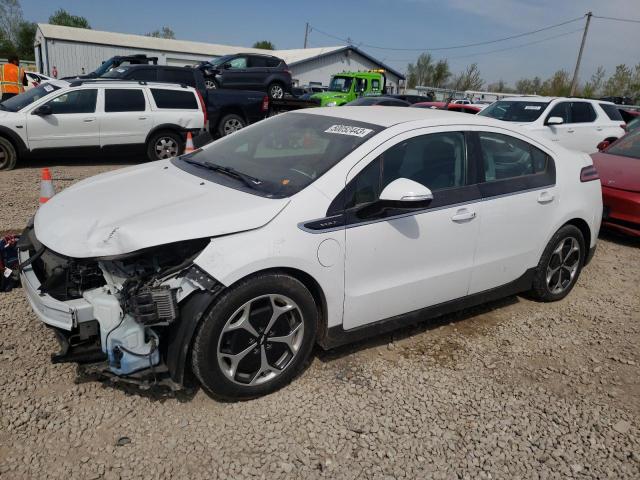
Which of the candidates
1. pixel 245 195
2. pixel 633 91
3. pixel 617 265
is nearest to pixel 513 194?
pixel 245 195

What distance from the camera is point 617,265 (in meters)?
5.71

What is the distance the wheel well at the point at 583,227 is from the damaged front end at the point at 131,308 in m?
3.32

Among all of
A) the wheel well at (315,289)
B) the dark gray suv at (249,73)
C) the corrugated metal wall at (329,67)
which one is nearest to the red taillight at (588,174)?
the wheel well at (315,289)

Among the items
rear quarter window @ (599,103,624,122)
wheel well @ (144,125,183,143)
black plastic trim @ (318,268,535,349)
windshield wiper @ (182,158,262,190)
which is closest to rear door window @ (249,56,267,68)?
wheel well @ (144,125,183,143)

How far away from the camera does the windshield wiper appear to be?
319cm

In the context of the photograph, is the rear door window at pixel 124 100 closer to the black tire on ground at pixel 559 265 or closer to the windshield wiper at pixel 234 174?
the windshield wiper at pixel 234 174

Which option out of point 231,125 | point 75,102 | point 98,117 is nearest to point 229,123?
point 231,125

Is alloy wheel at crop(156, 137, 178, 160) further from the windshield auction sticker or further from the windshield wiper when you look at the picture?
the windshield auction sticker

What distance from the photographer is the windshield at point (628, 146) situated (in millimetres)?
7070

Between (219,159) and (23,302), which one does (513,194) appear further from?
(23,302)

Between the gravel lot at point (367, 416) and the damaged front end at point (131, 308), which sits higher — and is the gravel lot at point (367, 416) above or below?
below

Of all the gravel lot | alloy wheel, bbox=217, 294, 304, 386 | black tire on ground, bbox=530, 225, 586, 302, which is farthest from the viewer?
black tire on ground, bbox=530, 225, 586, 302

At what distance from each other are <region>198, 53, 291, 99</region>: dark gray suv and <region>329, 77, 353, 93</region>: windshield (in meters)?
2.20

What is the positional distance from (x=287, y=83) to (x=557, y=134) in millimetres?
11613
